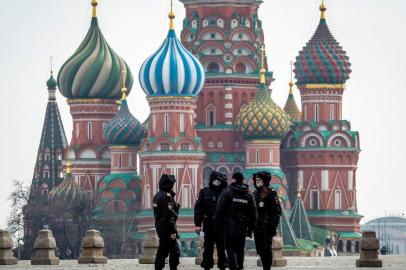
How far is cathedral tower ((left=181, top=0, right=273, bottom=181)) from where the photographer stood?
10412 cm

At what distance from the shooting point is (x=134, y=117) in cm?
10362

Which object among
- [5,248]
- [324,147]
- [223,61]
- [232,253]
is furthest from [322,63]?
[232,253]

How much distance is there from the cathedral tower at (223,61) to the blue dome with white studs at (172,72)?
12.8 feet

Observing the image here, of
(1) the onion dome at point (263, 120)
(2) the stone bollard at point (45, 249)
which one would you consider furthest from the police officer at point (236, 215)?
(1) the onion dome at point (263, 120)

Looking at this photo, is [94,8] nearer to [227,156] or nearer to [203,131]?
[203,131]

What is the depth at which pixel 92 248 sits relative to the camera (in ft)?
142

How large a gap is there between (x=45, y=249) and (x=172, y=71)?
185ft

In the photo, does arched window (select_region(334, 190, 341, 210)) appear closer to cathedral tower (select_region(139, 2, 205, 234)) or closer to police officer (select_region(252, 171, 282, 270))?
cathedral tower (select_region(139, 2, 205, 234))

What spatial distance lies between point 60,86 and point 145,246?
6402 cm

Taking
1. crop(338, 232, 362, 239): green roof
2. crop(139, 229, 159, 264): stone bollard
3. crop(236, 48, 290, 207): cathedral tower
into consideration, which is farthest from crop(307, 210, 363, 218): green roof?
crop(139, 229, 159, 264): stone bollard

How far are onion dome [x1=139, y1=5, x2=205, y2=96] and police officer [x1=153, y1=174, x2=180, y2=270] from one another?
6448cm

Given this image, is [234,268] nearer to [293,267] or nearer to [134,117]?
[293,267]

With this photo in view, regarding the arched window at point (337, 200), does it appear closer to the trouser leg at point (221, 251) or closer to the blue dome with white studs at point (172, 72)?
the blue dome with white studs at point (172, 72)

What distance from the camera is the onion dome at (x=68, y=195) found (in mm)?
101375
